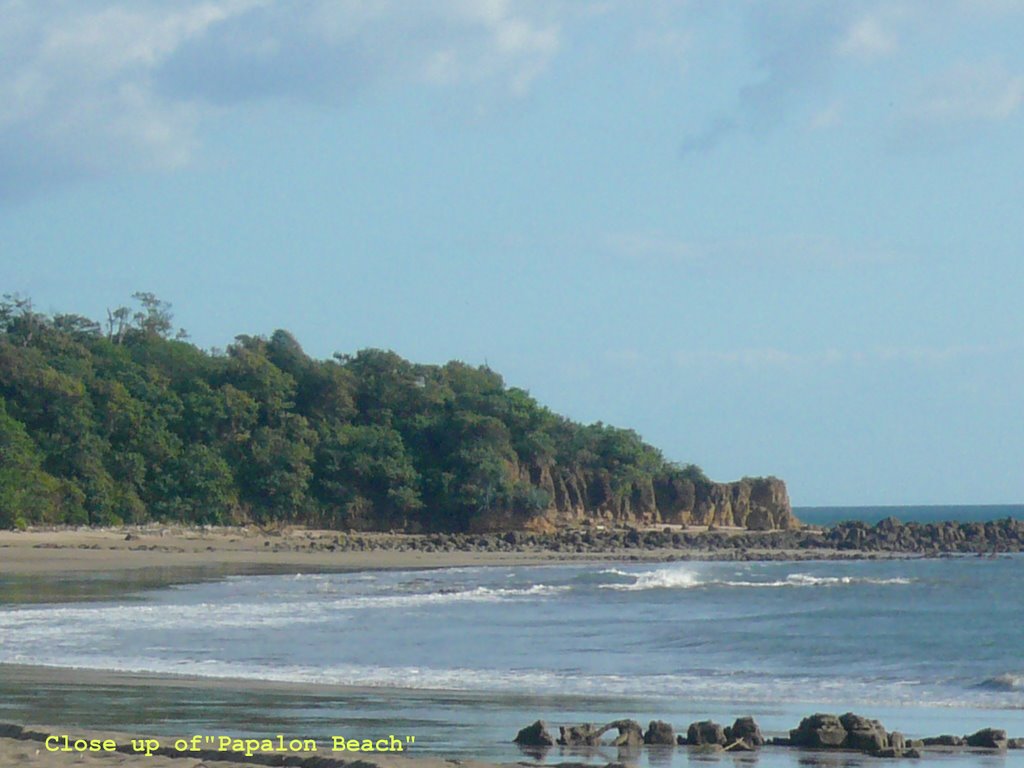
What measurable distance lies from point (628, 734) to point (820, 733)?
1648mm

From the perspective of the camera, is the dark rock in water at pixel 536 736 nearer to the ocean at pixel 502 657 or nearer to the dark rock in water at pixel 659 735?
the ocean at pixel 502 657

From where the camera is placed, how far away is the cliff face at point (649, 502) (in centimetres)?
7500

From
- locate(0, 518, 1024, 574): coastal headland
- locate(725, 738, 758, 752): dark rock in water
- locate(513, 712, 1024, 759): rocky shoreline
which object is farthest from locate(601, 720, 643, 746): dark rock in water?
locate(0, 518, 1024, 574): coastal headland

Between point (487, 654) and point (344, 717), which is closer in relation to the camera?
point (344, 717)

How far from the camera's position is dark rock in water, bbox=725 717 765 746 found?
12.0m

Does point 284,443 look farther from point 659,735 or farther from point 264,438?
point 659,735

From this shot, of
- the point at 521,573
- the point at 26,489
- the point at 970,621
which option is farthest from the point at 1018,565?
the point at 26,489

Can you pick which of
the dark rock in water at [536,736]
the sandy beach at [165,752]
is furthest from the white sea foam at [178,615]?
the dark rock in water at [536,736]

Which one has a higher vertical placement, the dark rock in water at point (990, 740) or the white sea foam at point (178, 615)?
the dark rock in water at point (990, 740)

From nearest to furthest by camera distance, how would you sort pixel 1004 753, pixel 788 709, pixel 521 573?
pixel 1004 753 < pixel 788 709 < pixel 521 573

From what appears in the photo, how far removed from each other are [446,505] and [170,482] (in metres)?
14.4

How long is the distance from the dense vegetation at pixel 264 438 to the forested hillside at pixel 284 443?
3.4 inches

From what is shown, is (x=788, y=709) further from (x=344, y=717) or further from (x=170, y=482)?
(x=170, y=482)

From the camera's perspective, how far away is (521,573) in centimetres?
4584
